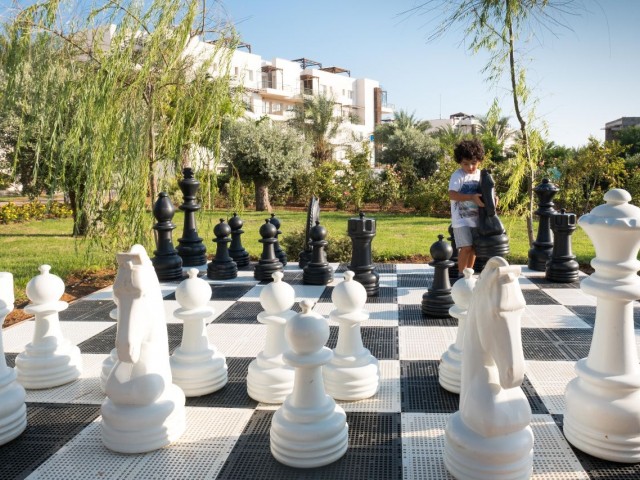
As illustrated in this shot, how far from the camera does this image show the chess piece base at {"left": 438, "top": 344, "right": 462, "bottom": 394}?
2.01m

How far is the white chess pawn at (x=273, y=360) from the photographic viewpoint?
197cm

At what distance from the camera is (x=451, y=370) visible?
203cm

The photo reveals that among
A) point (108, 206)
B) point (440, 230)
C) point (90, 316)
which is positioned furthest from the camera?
point (440, 230)

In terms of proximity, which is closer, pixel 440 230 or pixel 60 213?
pixel 440 230

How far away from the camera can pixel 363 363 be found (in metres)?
2.04

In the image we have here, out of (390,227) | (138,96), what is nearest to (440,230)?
(390,227)

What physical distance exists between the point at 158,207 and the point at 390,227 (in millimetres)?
6189

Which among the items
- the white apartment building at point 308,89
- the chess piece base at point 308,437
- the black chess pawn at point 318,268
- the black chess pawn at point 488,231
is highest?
the white apartment building at point 308,89

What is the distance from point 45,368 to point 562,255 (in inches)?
146

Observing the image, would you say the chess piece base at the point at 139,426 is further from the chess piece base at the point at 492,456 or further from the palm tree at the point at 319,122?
the palm tree at the point at 319,122

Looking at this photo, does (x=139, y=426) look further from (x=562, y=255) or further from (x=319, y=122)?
(x=319, y=122)

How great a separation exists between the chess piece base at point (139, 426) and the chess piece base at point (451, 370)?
3.37 feet

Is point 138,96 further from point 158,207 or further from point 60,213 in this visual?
point 60,213

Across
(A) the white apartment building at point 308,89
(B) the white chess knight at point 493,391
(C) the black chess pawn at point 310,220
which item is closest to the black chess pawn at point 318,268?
(C) the black chess pawn at point 310,220
